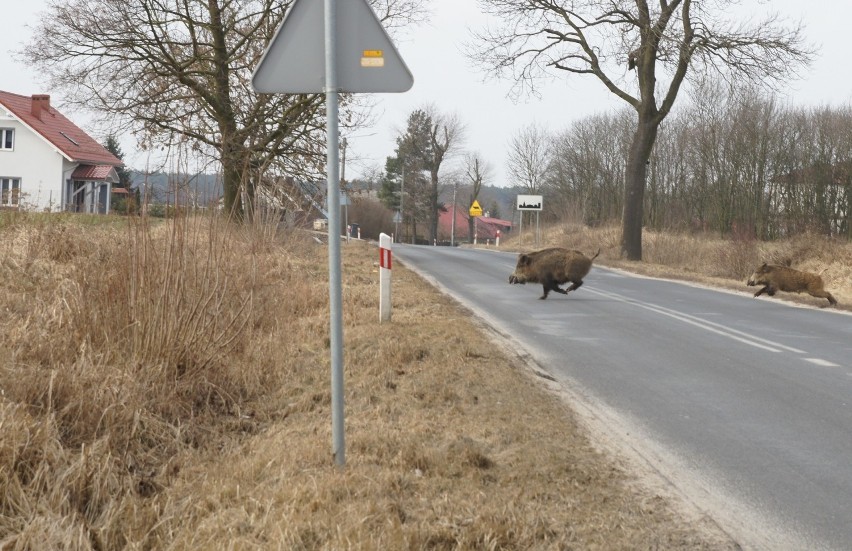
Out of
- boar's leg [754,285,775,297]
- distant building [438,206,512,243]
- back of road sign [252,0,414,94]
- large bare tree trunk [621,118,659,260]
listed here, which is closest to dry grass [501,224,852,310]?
boar's leg [754,285,775,297]

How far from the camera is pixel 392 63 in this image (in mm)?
4746

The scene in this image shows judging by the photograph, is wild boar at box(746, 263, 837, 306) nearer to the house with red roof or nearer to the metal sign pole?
the metal sign pole

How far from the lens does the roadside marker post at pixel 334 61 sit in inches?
185

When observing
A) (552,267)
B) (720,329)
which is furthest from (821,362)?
(552,267)

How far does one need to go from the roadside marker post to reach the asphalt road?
243cm

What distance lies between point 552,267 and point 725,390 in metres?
8.30

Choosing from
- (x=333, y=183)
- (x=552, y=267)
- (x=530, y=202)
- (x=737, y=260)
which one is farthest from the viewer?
(x=530, y=202)

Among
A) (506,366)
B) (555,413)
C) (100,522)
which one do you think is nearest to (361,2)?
(100,522)

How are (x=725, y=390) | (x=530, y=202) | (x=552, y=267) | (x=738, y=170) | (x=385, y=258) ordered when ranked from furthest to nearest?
(x=738, y=170)
(x=530, y=202)
(x=552, y=267)
(x=385, y=258)
(x=725, y=390)

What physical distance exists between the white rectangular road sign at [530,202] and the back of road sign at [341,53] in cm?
3778

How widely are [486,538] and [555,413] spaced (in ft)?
9.78

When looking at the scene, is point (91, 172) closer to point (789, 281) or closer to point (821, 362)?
point (789, 281)

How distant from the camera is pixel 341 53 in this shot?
4.75 metres

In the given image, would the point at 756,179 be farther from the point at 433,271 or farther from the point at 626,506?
the point at 626,506
